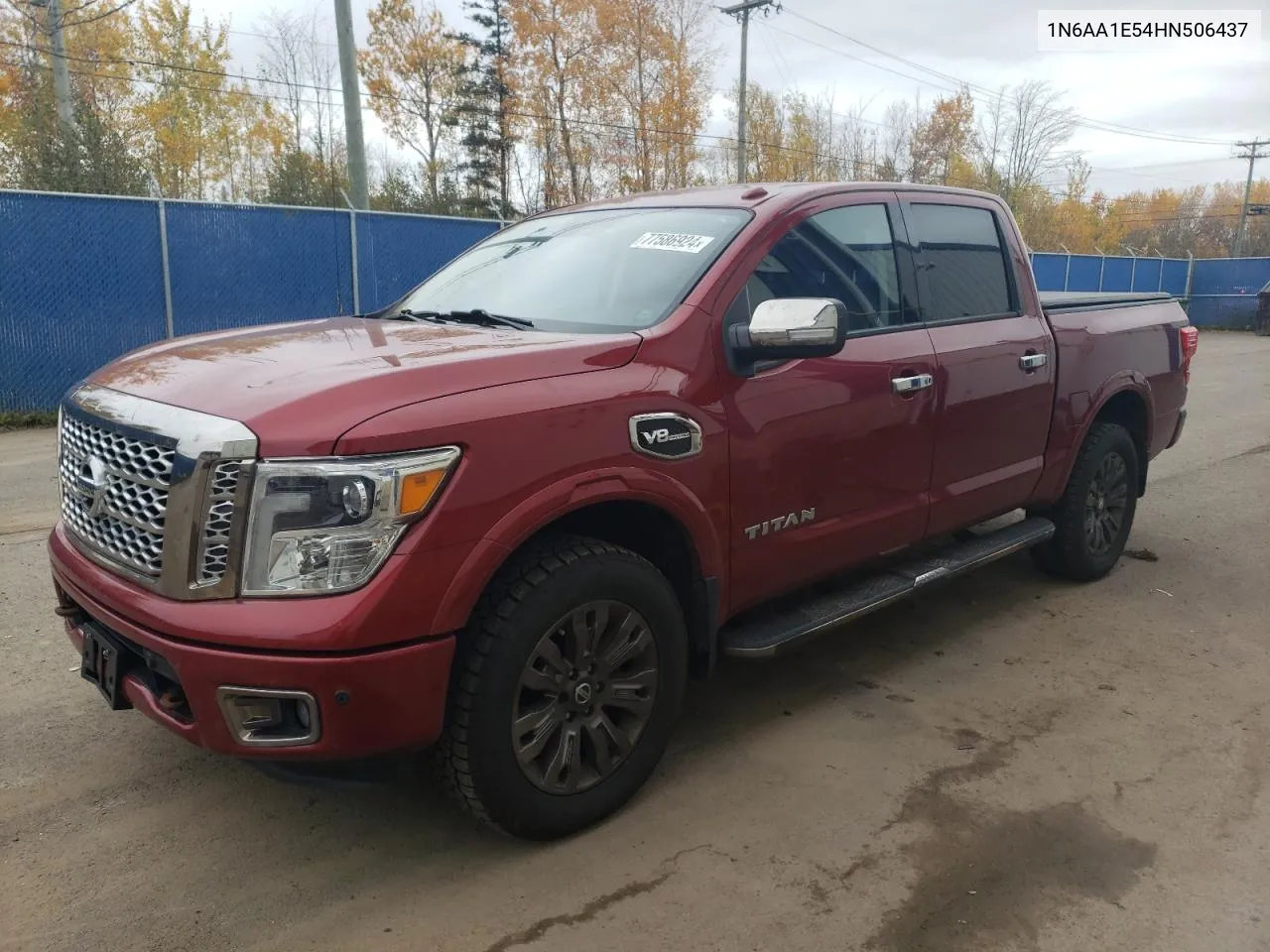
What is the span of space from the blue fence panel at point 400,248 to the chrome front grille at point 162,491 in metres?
10.4

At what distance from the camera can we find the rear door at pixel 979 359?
13.0ft

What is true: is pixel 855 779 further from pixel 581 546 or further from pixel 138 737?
pixel 138 737

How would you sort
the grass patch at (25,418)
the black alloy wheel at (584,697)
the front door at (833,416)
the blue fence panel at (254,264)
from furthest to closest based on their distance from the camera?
the blue fence panel at (254,264), the grass patch at (25,418), the front door at (833,416), the black alloy wheel at (584,697)

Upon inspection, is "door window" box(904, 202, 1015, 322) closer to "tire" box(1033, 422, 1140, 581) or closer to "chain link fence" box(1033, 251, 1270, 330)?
"tire" box(1033, 422, 1140, 581)

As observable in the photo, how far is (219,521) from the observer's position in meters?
2.28

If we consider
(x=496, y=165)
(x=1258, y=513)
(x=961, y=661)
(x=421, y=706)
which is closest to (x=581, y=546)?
(x=421, y=706)

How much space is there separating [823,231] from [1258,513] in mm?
4849

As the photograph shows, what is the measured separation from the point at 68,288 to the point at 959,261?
987 centimetres

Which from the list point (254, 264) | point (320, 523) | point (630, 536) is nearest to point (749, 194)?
point (630, 536)

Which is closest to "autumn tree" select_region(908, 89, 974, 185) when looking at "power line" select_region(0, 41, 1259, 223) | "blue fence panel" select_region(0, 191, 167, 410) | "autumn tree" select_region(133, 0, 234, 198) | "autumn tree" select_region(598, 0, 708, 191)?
"power line" select_region(0, 41, 1259, 223)

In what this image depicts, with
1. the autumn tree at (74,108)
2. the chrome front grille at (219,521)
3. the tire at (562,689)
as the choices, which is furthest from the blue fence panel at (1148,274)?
the chrome front grille at (219,521)

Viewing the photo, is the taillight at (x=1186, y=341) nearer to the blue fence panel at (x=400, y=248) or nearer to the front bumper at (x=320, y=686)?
the front bumper at (x=320, y=686)

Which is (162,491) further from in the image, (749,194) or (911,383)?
(911,383)

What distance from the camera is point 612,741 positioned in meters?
2.87
